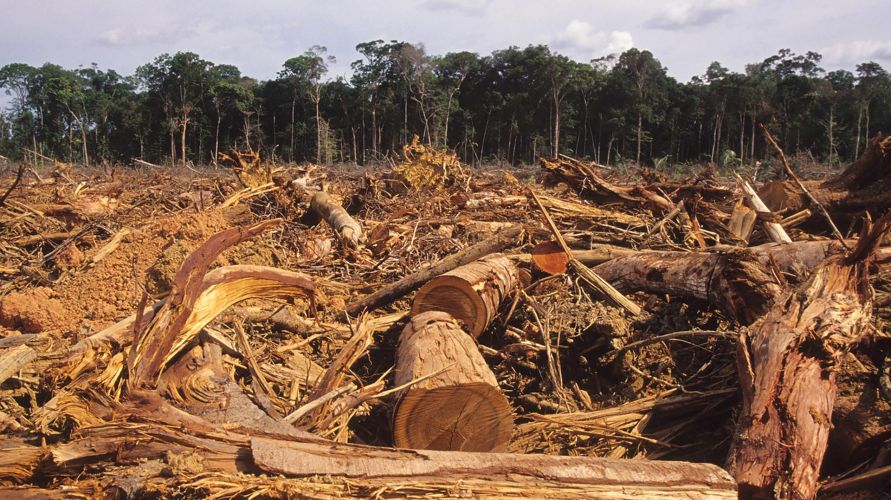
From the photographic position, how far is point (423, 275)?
4.41m

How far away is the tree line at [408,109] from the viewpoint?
139ft

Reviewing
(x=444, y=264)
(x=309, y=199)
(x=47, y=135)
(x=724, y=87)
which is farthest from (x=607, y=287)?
(x=47, y=135)

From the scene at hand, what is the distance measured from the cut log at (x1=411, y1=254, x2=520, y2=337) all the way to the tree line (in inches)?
1474

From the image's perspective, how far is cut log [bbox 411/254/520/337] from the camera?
3.65 meters

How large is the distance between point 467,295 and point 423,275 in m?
0.82

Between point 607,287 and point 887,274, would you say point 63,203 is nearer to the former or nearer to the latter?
point 607,287

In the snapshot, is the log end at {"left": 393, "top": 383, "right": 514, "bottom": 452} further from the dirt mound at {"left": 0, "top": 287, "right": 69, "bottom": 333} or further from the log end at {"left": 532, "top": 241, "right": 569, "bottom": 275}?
the dirt mound at {"left": 0, "top": 287, "right": 69, "bottom": 333}

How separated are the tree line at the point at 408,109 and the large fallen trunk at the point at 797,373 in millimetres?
Result: 38175

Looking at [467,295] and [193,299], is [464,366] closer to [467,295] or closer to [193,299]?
[467,295]

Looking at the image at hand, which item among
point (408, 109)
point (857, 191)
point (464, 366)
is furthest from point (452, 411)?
point (408, 109)

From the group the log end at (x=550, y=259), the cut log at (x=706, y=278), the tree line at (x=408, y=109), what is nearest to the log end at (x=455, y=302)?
the log end at (x=550, y=259)

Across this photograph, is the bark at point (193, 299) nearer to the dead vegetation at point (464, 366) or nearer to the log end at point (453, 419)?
the dead vegetation at point (464, 366)

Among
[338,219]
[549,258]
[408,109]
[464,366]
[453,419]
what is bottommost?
[453,419]

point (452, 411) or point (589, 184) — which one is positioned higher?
point (589, 184)
